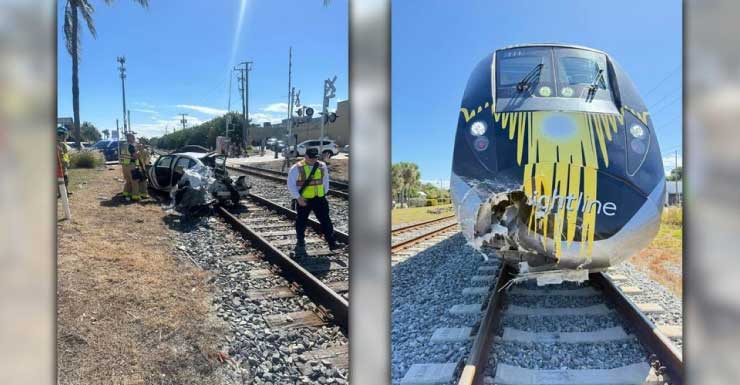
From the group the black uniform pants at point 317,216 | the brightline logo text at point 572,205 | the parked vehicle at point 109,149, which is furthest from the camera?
the black uniform pants at point 317,216

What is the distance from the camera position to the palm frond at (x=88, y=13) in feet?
5.89

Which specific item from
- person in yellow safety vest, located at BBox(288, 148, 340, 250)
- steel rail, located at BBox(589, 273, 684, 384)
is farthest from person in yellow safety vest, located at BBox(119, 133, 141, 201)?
steel rail, located at BBox(589, 273, 684, 384)

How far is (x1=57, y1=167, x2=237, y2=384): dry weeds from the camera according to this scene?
170 cm

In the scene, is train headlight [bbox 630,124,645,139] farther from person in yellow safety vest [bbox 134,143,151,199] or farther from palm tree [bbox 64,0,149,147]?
palm tree [bbox 64,0,149,147]

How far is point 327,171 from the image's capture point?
1.93 m

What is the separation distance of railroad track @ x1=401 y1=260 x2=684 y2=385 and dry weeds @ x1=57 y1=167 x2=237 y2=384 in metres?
0.90

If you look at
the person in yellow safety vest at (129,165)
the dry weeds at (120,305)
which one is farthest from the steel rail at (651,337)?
the person in yellow safety vest at (129,165)

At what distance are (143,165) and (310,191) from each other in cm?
75

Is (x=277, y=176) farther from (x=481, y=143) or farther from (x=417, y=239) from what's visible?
(x=481, y=143)

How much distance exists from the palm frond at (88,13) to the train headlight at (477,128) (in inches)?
62.1

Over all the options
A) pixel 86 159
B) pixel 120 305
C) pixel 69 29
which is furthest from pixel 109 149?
pixel 120 305

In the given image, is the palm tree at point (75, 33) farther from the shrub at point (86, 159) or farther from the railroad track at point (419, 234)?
the railroad track at point (419, 234)

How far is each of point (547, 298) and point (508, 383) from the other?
0.51 m
